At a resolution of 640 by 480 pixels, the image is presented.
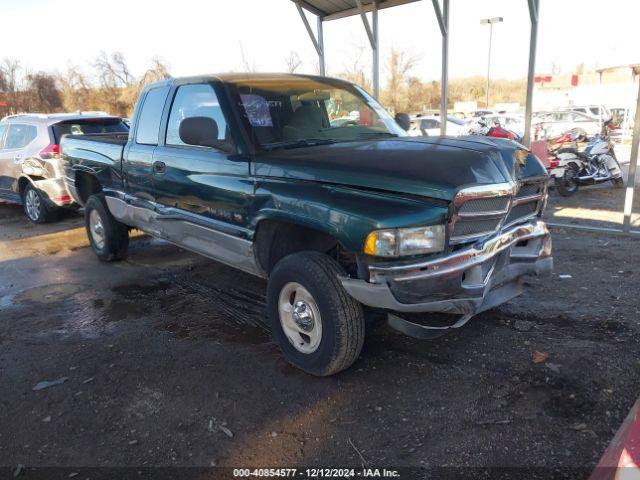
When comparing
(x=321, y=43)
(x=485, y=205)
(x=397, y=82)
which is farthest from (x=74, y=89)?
(x=485, y=205)

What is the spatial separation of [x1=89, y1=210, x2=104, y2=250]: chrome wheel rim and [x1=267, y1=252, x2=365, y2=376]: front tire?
3611mm

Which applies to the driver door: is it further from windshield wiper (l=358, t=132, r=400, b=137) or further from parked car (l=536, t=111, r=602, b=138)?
parked car (l=536, t=111, r=602, b=138)

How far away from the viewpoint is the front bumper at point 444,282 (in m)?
2.79

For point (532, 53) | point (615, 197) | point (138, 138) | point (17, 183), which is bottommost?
point (615, 197)

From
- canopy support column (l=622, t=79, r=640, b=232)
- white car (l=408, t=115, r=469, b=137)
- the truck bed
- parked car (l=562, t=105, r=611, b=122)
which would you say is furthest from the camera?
parked car (l=562, t=105, r=611, b=122)

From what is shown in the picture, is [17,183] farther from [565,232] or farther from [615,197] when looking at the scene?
[615,197]

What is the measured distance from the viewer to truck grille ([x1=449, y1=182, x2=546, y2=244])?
286cm

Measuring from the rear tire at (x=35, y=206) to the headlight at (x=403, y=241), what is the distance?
7523 millimetres

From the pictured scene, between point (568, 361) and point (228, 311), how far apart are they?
2805 millimetres

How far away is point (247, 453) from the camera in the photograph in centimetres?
271

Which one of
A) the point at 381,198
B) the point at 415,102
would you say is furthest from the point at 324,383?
the point at 415,102

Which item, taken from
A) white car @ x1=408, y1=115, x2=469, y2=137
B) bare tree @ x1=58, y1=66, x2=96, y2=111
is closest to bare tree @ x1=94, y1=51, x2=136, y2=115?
bare tree @ x1=58, y1=66, x2=96, y2=111

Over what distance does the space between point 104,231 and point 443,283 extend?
4.69 metres

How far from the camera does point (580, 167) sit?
10.0 metres
